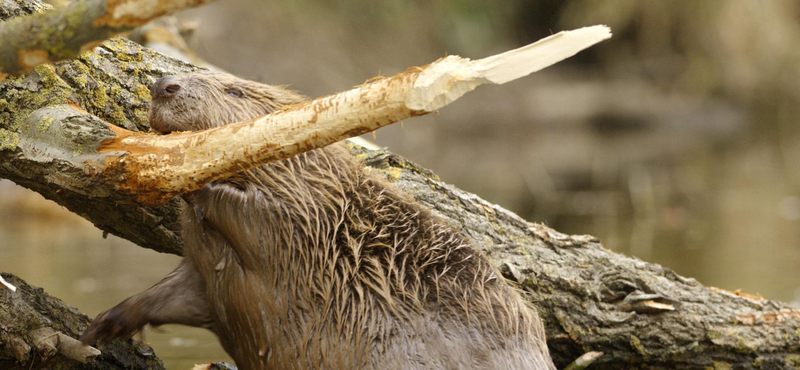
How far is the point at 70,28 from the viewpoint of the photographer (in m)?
1.63

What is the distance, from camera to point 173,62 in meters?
3.00

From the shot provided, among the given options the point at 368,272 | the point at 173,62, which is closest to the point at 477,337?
the point at 368,272

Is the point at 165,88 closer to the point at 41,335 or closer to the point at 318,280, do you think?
the point at 318,280

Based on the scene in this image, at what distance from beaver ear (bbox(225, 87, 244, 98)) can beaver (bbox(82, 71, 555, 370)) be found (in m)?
0.02

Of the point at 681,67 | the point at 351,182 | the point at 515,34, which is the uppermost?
the point at 515,34

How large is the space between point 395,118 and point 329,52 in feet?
51.0

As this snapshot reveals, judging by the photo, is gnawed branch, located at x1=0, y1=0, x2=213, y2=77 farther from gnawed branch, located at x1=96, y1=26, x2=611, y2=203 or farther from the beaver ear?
the beaver ear

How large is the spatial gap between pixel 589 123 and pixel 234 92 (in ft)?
53.6

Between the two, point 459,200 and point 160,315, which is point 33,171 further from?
point 459,200

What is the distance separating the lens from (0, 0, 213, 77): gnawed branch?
1.53 metres

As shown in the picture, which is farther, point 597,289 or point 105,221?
point 597,289

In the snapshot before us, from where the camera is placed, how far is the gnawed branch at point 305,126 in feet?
5.50

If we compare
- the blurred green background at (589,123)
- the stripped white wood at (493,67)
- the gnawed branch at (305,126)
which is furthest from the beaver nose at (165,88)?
the blurred green background at (589,123)

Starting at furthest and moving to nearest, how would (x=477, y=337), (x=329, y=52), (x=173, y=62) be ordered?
(x=329, y=52)
(x=173, y=62)
(x=477, y=337)
